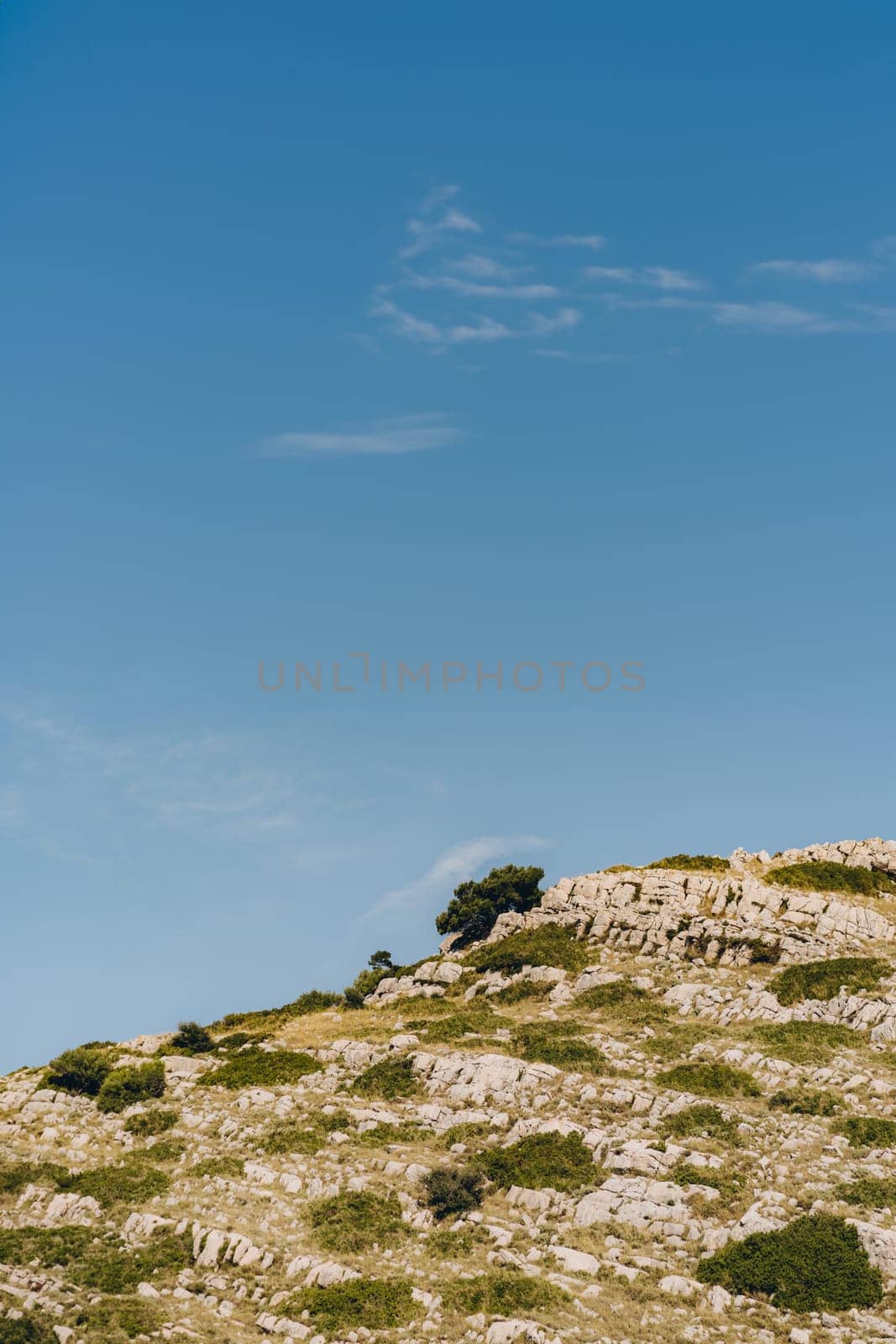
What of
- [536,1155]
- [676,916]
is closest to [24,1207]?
[536,1155]

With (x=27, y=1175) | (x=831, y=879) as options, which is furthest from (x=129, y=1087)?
(x=831, y=879)

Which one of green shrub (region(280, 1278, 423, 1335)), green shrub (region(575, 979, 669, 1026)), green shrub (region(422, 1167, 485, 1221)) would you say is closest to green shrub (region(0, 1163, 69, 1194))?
green shrub (region(280, 1278, 423, 1335))

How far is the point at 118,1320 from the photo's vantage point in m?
25.6

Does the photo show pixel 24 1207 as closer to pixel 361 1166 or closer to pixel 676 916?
pixel 361 1166

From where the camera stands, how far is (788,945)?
55781 millimetres

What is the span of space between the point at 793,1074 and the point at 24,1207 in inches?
1211

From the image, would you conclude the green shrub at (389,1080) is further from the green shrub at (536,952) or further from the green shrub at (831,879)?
the green shrub at (831,879)

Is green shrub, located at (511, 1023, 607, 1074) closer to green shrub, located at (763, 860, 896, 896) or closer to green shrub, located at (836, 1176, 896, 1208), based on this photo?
green shrub, located at (836, 1176, 896, 1208)

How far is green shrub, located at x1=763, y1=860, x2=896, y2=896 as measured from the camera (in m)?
64.8

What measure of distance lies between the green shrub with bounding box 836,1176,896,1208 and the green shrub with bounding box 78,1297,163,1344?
21233mm

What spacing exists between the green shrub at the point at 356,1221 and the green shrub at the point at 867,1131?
16490 millimetres

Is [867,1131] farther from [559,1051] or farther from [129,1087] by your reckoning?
[129,1087]

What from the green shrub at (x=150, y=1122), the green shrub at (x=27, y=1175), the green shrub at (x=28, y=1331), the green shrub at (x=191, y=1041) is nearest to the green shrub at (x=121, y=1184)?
the green shrub at (x=27, y=1175)

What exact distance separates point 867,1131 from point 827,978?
1714 centimetres
